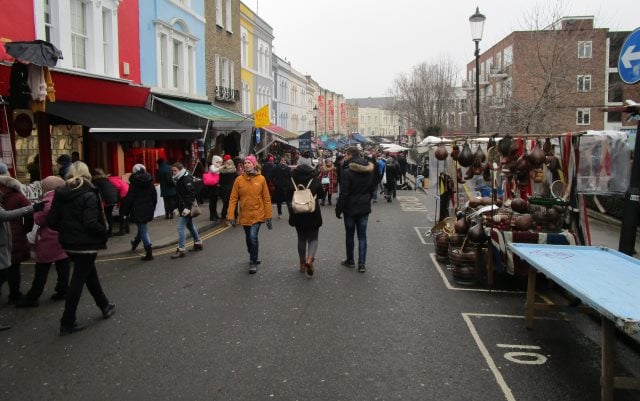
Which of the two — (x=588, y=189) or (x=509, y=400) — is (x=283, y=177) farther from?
(x=509, y=400)

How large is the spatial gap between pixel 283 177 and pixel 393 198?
22.5 ft

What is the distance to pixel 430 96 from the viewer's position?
161 ft

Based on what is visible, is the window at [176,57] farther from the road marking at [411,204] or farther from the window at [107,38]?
the road marking at [411,204]

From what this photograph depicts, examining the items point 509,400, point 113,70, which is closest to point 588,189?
point 509,400

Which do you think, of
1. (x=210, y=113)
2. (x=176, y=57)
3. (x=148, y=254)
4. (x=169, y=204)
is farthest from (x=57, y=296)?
(x=176, y=57)

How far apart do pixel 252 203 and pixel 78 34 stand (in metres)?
7.94

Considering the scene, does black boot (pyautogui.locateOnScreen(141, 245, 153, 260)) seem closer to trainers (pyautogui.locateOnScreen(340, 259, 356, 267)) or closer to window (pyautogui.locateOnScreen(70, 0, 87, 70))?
trainers (pyautogui.locateOnScreen(340, 259, 356, 267))

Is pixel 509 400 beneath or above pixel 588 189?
beneath

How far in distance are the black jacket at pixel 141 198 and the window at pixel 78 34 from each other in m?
5.34

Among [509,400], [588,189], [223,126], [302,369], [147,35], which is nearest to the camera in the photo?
[509,400]

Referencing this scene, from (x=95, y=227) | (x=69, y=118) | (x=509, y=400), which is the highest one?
(x=69, y=118)

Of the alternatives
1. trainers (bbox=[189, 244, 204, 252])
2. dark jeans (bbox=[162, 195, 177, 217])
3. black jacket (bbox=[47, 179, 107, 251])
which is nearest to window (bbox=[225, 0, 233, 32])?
dark jeans (bbox=[162, 195, 177, 217])

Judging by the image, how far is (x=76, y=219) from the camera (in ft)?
18.4

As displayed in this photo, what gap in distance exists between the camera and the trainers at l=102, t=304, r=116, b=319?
19.8ft
